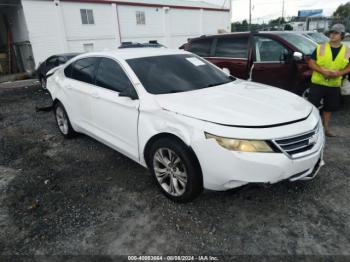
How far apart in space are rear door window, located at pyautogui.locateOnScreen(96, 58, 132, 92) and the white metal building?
47.5 feet

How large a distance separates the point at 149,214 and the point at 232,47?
4696mm

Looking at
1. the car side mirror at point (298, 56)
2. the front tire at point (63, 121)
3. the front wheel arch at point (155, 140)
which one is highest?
the car side mirror at point (298, 56)

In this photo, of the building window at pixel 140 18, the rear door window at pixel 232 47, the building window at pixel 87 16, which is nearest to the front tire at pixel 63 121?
the rear door window at pixel 232 47

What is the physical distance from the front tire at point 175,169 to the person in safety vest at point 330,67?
10.1 feet

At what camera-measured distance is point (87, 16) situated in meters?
18.5

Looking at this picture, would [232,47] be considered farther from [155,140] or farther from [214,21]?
[214,21]

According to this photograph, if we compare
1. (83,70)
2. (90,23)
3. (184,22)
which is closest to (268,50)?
(83,70)

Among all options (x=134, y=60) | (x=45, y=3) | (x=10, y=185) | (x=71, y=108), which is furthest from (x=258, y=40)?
(x=45, y=3)

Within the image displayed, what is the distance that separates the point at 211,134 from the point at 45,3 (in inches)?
681

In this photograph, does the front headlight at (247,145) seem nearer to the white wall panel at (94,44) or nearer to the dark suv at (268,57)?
the dark suv at (268,57)

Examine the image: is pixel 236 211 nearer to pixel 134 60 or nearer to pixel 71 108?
pixel 134 60

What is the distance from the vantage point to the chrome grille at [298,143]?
248 centimetres

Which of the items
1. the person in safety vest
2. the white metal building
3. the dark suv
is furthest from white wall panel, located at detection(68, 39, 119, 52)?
the person in safety vest

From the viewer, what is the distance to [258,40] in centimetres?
600
